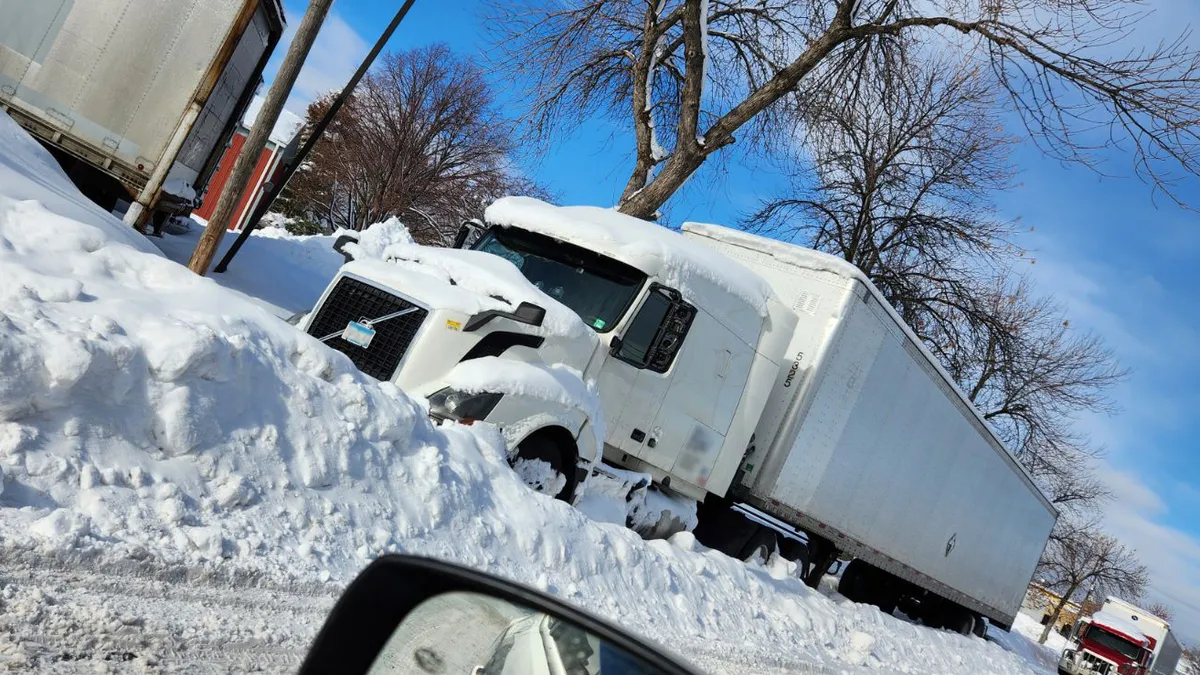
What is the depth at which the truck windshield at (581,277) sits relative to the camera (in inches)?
360

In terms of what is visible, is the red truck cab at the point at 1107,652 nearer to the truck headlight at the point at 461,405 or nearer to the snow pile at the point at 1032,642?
the snow pile at the point at 1032,642

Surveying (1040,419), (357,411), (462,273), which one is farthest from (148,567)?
(1040,419)

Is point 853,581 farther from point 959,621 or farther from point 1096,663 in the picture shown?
point 1096,663

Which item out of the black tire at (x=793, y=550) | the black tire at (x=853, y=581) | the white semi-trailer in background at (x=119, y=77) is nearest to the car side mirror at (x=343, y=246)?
the white semi-trailer in background at (x=119, y=77)

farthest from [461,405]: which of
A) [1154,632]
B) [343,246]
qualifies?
[1154,632]

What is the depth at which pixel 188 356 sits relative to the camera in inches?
204

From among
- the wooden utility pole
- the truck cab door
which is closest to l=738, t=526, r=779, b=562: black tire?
the truck cab door

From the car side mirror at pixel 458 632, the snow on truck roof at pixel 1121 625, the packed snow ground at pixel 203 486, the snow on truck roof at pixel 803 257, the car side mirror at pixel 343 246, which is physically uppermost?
the snow on truck roof at pixel 803 257

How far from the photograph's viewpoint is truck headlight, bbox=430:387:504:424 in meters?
7.41

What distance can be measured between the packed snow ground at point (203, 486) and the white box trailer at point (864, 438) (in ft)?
12.5

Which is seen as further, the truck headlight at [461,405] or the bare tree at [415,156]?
the bare tree at [415,156]

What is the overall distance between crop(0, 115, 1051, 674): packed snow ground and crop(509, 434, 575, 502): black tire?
0.43 meters

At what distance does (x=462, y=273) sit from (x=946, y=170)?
20.7 metres

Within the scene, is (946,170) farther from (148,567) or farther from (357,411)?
(148,567)
